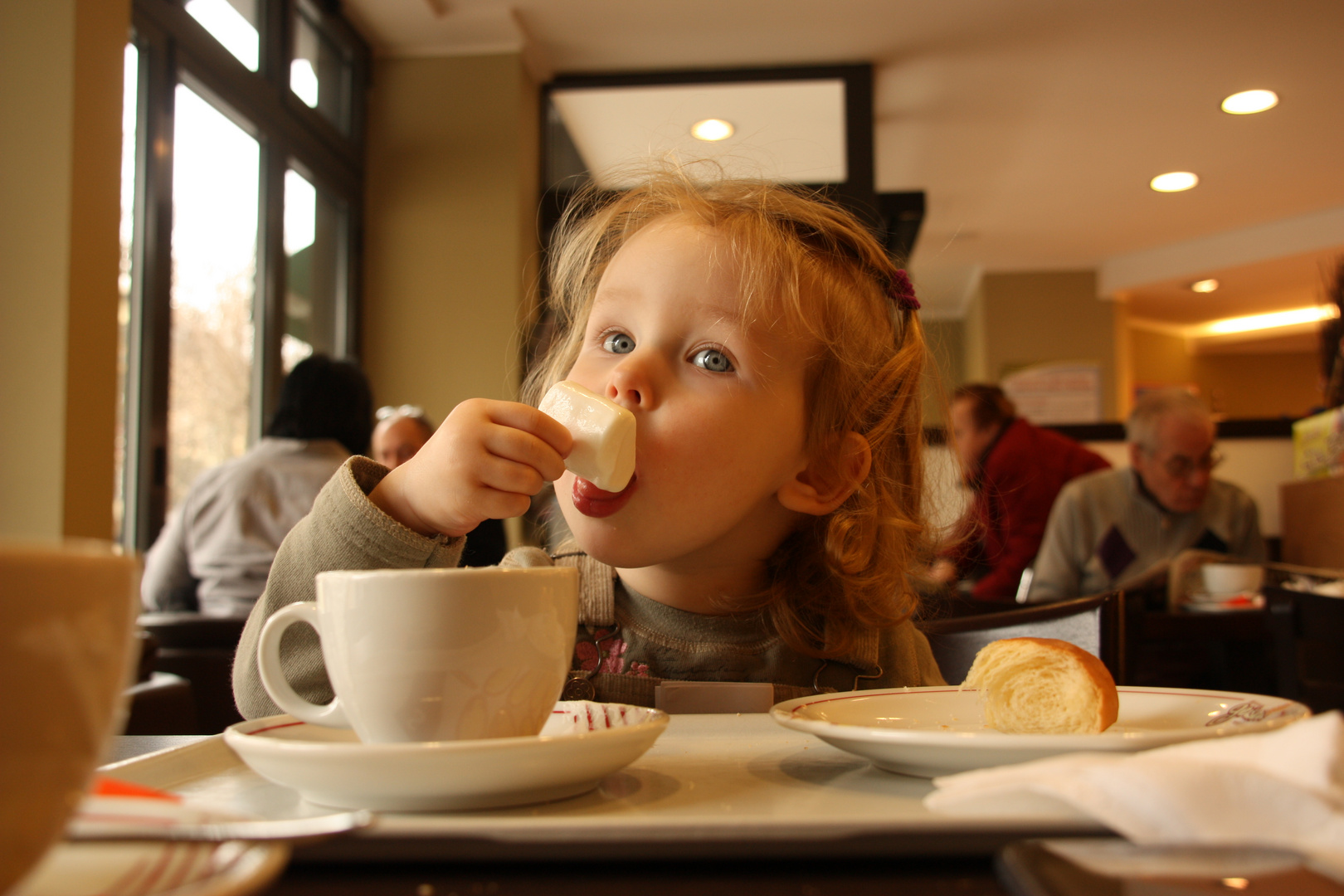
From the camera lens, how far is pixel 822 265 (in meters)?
1.17

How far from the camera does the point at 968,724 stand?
2.29 feet

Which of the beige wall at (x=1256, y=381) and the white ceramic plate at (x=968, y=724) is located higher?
the beige wall at (x=1256, y=381)

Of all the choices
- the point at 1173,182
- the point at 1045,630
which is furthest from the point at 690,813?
the point at 1173,182

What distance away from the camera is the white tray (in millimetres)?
335

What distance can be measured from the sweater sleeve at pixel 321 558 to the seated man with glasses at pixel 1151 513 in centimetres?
311

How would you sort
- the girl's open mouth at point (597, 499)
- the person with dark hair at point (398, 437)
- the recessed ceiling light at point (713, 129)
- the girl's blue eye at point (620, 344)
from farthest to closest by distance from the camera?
the recessed ceiling light at point (713, 129) < the person with dark hair at point (398, 437) < the girl's blue eye at point (620, 344) < the girl's open mouth at point (597, 499)

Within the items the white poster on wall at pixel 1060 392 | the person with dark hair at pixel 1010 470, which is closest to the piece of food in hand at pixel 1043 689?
the person with dark hair at pixel 1010 470

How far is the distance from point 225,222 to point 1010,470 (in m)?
3.21

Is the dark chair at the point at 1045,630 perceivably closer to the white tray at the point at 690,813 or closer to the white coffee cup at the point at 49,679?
the white tray at the point at 690,813

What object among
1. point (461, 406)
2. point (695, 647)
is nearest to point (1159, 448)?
point (695, 647)

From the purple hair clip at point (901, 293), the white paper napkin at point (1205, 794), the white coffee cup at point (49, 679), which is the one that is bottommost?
the white paper napkin at point (1205, 794)

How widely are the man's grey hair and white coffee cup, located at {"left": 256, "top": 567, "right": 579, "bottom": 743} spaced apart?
3.60m

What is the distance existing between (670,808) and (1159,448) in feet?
Answer: 12.0

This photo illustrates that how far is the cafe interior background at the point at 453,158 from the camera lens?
2.17 meters
